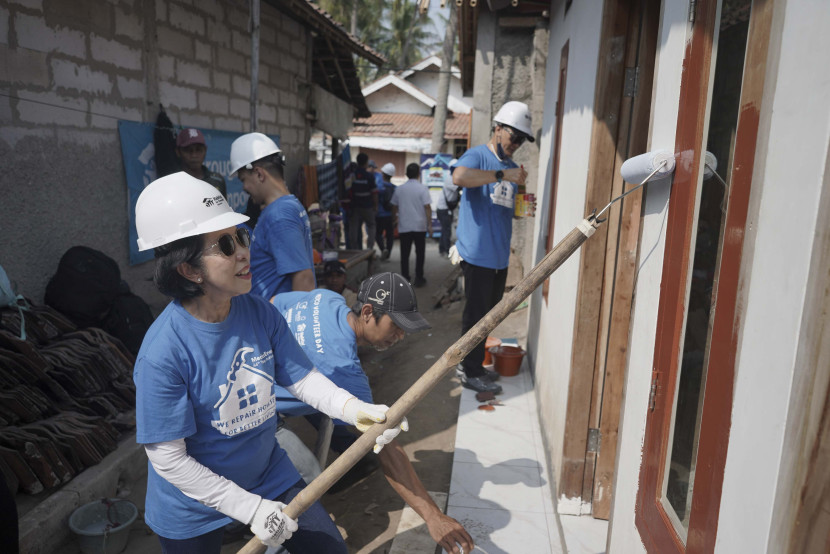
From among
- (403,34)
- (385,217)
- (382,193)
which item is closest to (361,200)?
(382,193)

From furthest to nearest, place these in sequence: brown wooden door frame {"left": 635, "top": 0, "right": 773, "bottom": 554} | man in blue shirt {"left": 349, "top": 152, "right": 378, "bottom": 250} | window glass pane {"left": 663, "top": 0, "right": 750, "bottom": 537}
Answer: man in blue shirt {"left": 349, "top": 152, "right": 378, "bottom": 250} < window glass pane {"left": 663, "top": 0, "right": 750, "bottom": 537} < brown wooden door frame {"left": 635, "top": 0, "right": 773, "bottom": 554}

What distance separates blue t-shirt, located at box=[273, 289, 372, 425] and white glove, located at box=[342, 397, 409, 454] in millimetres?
358

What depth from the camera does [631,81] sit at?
9.62ft

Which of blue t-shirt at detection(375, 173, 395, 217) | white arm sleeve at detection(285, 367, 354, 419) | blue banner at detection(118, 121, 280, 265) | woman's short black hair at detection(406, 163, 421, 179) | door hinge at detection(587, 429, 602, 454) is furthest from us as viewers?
blue t-shirt at detection(375, 173, 395, 217)

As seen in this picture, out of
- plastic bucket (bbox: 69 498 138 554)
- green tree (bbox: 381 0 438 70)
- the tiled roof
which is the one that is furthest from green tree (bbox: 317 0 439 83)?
plastic bucket (bbox: 69 498 138 554)

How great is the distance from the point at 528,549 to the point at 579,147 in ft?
7.26

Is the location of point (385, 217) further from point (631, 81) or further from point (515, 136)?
point (631, 81)

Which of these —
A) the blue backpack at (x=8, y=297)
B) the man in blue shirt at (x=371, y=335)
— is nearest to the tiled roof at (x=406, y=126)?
the blue backpack at (x=8, y=297)

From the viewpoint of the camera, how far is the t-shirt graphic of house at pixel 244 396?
196 centimetres

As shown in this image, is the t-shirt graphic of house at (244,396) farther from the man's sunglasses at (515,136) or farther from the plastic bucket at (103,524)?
the man's sunglasses at (515,136)

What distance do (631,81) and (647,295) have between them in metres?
1.45

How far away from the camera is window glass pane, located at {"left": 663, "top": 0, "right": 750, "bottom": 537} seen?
149 centimetres

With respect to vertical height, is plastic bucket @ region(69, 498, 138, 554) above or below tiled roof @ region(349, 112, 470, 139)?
below

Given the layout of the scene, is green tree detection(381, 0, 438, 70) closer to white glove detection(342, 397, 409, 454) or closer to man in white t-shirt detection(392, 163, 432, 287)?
man in white t-shirt detection(392, 163, 432, 287)
